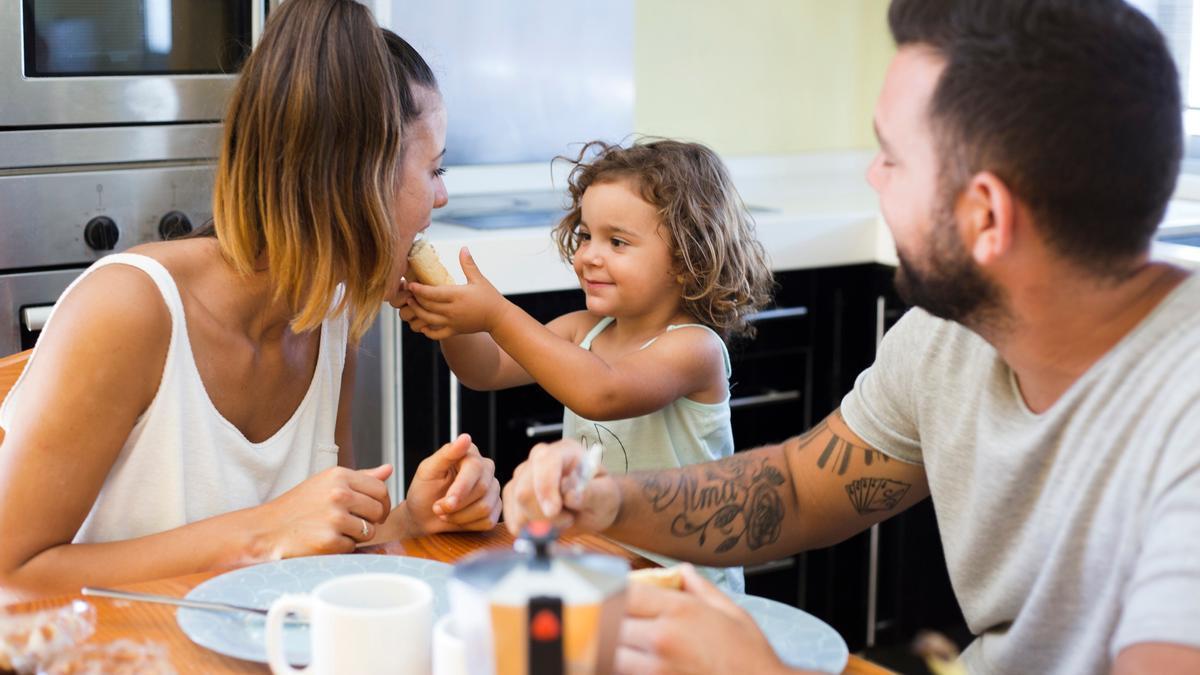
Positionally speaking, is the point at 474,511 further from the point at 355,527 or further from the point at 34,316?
the point at 34,316

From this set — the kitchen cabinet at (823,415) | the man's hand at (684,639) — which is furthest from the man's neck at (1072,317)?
the kitchen cabinet at (823,415)

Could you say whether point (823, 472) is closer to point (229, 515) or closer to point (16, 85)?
point (229, 515)

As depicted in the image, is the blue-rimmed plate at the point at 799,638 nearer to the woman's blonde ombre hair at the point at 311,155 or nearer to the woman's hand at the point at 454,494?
the woman's hand at the point at 454,494

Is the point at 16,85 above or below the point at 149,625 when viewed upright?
above

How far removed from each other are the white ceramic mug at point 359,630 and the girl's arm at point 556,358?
2.42ft

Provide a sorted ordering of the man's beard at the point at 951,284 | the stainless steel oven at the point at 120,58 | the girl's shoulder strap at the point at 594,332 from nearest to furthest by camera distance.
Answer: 1. the man's beard at the point at 951,284
2. the girl's shoulder strap at the point at 594,332
3. the stainless steel oven at the point at 120,58

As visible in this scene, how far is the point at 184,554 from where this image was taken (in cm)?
128

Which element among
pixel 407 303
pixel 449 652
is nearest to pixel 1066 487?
pixel 449 652

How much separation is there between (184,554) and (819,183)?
7.29 ft

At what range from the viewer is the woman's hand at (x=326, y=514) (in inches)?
49.9

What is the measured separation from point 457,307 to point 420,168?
0.21 metres

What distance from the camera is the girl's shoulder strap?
1.97 m

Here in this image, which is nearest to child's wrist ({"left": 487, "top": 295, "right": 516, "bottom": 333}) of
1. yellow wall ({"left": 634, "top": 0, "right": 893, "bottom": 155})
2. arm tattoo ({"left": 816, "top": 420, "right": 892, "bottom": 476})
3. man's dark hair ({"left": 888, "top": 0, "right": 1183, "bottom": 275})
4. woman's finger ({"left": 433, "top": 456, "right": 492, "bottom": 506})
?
woman's finger ({"left": 433, "top": 456, "right": 492, "bottom": 506})

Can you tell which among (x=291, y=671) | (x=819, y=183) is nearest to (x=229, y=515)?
(x=291, y=671)
